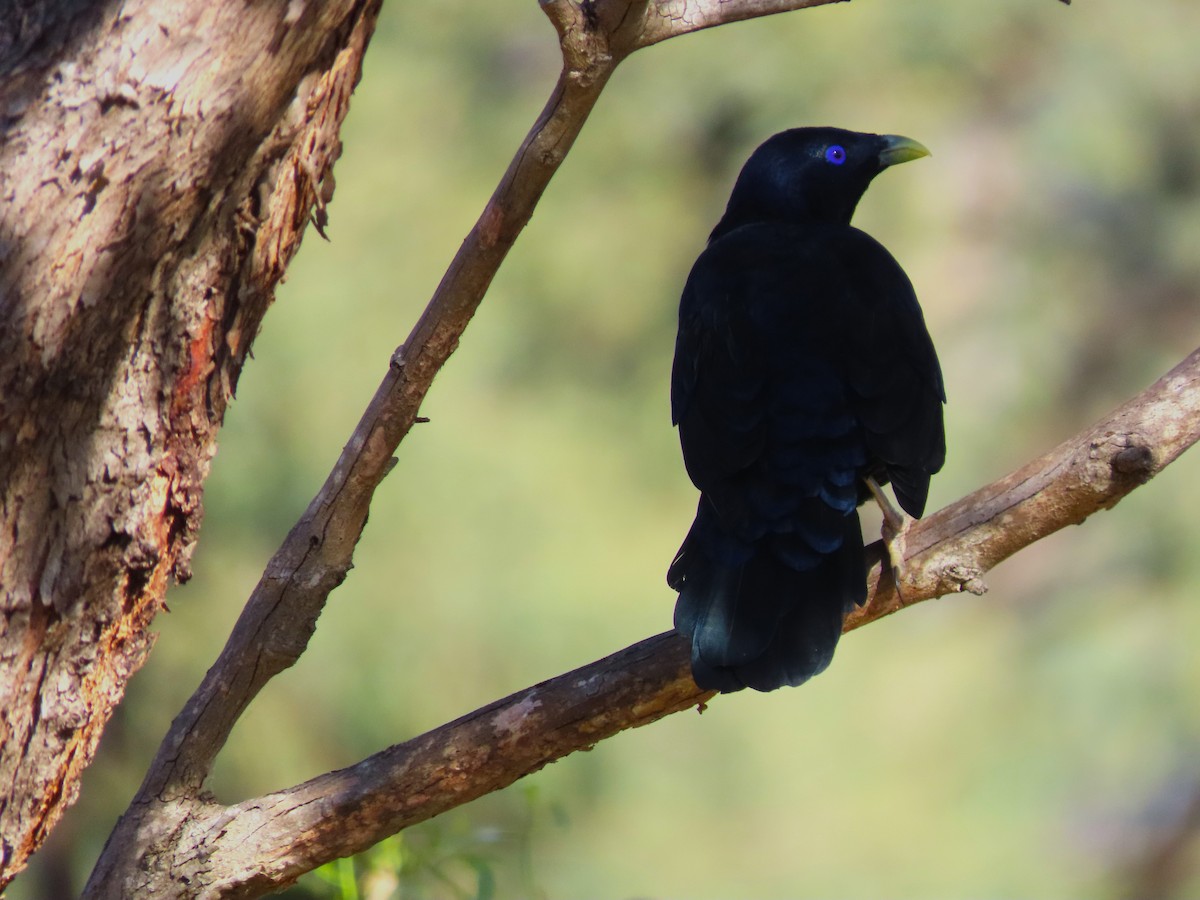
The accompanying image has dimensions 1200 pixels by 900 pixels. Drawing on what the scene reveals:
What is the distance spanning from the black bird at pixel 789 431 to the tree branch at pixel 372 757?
0.17 metres

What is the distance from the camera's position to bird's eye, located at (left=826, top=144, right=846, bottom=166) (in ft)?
12.2

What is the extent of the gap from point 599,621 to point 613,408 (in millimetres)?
1191

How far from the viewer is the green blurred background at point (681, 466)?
5145 millimetres

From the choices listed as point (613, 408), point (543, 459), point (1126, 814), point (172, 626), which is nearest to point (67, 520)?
point (172, 626)

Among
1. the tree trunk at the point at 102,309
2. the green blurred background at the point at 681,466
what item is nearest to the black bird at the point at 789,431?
the tree trunk at the point at 102,309

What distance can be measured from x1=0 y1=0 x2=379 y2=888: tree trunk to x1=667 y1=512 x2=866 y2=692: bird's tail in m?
1.03

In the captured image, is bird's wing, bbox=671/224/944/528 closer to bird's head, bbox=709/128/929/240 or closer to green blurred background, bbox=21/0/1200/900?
bird's head, bbox=709/128/929/240

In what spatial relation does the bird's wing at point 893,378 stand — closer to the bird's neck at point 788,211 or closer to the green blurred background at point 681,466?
the bird's neck at point 788,211

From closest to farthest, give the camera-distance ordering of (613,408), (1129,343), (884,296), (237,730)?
(884,296) → (237,730) → (613,408) → (1129,343)

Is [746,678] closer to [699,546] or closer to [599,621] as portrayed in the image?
[699,546]

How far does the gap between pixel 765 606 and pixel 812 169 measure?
1.62 m

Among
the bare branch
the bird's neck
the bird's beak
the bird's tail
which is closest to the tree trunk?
the bare branch

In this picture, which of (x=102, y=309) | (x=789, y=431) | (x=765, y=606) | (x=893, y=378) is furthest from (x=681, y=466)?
(x=102, y=309)

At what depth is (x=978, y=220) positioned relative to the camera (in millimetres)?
6734
